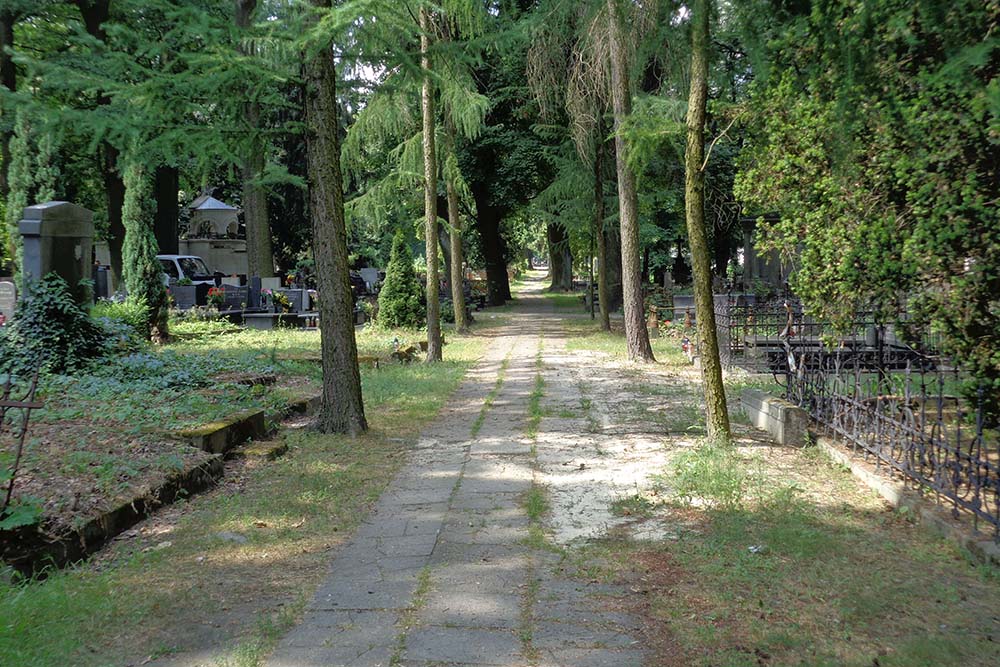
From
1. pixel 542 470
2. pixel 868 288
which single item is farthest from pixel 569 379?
pixel 868 288

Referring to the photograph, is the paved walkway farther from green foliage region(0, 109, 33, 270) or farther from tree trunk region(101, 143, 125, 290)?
tree trunk region(101, 143, 125, 290)

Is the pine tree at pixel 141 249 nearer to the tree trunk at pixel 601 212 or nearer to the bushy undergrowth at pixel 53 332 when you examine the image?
the bushy undergrowth at pixel 53 332

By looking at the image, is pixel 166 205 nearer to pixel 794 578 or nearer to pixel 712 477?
pixel 712 477

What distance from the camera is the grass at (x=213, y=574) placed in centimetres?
392

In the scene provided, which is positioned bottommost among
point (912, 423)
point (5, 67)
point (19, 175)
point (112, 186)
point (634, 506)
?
point (634, 506)

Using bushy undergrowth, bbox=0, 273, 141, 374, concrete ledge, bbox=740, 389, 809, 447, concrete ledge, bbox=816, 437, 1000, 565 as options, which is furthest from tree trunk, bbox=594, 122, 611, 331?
concrete ledge, bbox=816, 437, 1000, 565

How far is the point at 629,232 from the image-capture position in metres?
16.0

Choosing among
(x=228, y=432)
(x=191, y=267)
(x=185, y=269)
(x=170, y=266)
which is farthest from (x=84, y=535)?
(x=191, y=267)

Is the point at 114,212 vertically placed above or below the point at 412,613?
above

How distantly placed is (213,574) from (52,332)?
23.2 feet

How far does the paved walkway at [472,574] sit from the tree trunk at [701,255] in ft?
3.76

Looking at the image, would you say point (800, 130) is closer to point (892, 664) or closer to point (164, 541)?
point (892, 664)

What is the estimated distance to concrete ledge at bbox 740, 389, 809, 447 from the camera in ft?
27.1

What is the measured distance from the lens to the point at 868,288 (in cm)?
678
